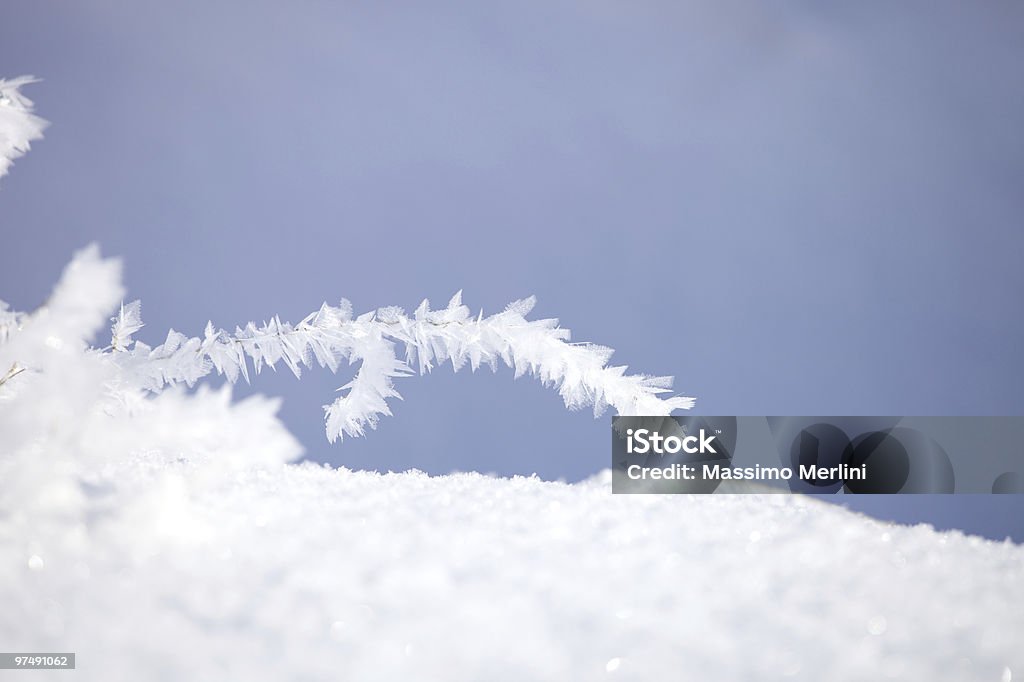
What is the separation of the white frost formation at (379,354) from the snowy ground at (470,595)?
98mm

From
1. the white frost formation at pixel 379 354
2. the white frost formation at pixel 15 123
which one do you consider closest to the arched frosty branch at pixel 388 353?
the white frost formation at pixel 379 354

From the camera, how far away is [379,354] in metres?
0.36

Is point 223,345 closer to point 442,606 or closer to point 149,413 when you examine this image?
point 149,413


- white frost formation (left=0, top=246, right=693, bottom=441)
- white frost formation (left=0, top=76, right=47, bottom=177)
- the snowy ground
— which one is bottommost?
the snowy ground

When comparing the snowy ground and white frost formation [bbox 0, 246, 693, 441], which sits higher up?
white frost formation [bbox 0, 246, 693, 441]

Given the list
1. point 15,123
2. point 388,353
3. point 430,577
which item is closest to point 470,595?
point 430,577

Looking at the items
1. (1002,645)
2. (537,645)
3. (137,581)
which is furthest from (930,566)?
(137,581)

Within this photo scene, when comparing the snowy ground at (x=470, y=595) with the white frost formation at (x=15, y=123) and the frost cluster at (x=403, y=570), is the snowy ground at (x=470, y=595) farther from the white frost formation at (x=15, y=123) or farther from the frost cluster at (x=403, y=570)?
the white frost formation at (x=15, y=123)

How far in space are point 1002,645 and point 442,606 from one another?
15cm

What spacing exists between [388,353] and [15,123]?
0.22 metres

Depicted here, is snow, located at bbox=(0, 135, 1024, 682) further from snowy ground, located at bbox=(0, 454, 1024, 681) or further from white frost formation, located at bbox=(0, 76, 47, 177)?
white frost formation, located at bbox=(0, 76, 47, 177)

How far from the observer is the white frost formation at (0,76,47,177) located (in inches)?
13.5

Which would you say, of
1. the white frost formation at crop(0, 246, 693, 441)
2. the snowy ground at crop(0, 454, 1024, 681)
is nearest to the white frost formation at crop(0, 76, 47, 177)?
the white frost formation at crop(0, 246, 693, 441)

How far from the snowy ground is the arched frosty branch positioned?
10 centimetres
